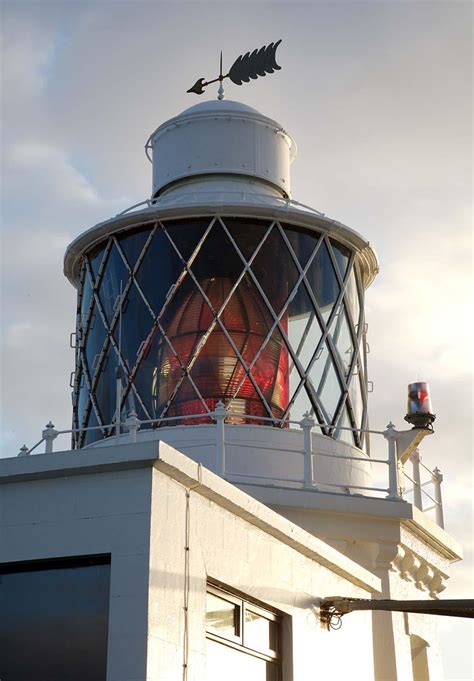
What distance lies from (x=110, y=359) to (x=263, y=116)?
422 cm

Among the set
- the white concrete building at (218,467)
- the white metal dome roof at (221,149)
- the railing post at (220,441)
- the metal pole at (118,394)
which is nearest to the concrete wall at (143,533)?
the white concrete building at (218,467)

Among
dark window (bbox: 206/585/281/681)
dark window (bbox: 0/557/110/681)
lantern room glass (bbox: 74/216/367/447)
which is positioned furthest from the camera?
lantern room glass (bbox: 74/216/367/447)

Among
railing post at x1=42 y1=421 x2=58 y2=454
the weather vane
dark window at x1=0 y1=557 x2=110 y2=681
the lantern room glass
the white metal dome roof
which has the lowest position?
dark window at x1=0 y1=557 x2=110 y2=681

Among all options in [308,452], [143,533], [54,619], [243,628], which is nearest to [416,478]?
[308,452]

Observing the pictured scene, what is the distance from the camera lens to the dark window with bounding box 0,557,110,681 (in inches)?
375

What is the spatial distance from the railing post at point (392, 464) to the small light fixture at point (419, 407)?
0.45m

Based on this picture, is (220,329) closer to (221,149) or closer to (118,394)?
(118,394)

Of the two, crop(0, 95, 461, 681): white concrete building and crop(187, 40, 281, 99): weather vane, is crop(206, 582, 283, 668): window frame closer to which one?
crop(0, 95, 461, 681): white concrete building

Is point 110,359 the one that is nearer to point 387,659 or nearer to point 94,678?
point 387,659

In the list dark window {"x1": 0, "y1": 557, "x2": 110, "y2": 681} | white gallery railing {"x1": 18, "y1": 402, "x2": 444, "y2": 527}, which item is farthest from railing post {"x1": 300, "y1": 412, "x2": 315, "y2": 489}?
dark window {"x1": 0, "y1": 557, "x2": 110, "y2": 681}

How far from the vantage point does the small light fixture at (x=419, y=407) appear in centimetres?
1520

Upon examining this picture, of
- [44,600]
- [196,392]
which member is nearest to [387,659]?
[196,392]

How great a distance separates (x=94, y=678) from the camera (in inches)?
369

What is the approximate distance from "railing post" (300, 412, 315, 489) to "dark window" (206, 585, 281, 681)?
2.71 meters
